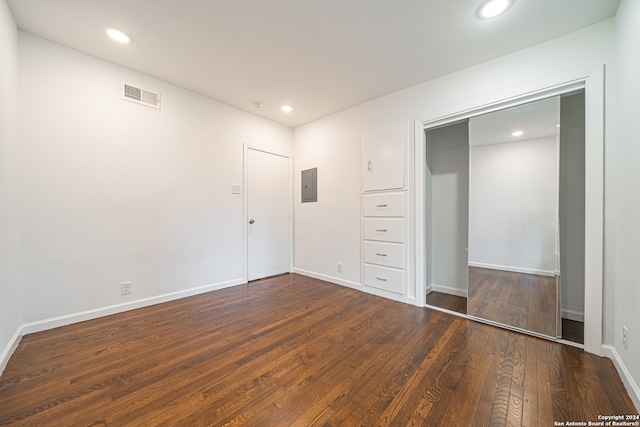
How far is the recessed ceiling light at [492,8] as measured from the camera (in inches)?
68.8

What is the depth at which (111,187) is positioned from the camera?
256 centimetres

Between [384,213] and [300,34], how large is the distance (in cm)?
215

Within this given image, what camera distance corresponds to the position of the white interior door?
3.84 m

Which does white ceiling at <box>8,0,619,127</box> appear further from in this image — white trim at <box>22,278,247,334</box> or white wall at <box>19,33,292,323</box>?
white trim at <box>22,278,247,334</box>

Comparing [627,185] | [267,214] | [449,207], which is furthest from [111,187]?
[627,185]

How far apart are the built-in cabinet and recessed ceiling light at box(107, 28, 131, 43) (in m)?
2.71

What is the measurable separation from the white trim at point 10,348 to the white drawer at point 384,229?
11.1ft

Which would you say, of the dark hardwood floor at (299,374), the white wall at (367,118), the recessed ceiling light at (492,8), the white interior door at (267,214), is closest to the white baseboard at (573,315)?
the dark hardwood floor at (299,374)

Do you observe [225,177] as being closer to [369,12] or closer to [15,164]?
[15,164]

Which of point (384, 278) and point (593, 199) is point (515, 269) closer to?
point (593, 199)

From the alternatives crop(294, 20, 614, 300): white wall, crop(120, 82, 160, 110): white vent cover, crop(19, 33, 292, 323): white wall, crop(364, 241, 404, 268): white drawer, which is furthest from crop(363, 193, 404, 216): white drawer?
crop(120, 82, 160, 110): white vent cover

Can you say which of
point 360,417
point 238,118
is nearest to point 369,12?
point 238,118

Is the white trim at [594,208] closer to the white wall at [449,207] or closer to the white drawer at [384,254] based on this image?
the white wall at [449,207]

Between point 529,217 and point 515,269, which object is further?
point 515,269
